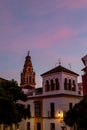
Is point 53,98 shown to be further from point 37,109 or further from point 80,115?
point 80,115

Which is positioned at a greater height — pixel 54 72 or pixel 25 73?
pixel 25 73

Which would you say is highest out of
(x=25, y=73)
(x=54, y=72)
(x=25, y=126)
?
(x=25, y=73)

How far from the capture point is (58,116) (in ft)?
142

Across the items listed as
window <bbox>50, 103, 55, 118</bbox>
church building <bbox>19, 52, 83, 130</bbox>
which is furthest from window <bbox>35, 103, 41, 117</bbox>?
window <bbox>50, 103, 55, 118</bbox>

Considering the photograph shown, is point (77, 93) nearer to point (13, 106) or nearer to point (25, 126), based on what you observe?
→ point (25, 126)

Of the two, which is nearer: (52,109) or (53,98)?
(52,109)

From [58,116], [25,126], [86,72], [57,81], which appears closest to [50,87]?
[57,81]

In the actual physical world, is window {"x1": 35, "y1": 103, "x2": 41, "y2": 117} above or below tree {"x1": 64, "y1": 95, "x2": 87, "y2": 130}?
above

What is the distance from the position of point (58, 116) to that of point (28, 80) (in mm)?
44514

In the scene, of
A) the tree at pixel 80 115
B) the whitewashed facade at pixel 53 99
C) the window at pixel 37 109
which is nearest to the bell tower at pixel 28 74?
the whitewashed facade at pixel 53 99

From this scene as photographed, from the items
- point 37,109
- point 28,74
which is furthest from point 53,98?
point 28,74

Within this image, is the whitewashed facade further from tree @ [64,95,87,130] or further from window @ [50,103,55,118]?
tree @ [64,95,87,130]

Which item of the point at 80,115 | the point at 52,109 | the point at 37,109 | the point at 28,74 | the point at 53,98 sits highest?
the point at 28,74

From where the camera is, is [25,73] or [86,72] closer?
[86,72]
